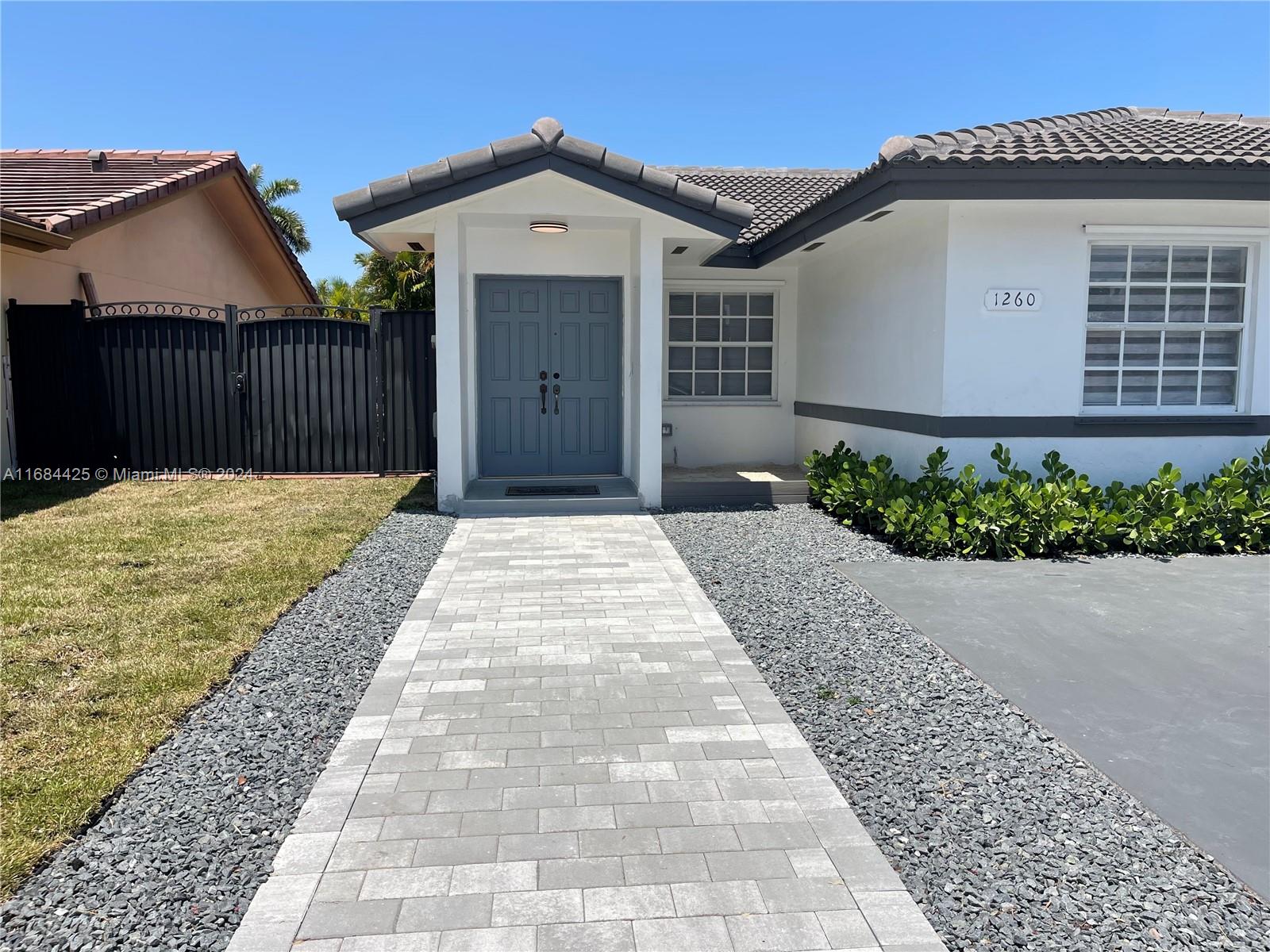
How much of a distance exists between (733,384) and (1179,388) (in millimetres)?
5521

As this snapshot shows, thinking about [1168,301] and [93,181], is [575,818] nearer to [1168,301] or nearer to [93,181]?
[1168,301]

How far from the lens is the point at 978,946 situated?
248 cm

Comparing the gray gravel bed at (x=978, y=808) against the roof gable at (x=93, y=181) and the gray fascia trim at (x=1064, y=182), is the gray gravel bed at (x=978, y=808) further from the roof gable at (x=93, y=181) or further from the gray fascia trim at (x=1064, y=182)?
the roof gable at (x=93, y=181)

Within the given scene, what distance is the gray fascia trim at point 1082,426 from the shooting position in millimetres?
8047

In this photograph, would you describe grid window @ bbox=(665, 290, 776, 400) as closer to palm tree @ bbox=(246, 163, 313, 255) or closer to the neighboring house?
the neighboring house

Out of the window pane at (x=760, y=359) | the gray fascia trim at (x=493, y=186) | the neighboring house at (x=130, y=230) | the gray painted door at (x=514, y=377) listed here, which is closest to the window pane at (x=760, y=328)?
the window pane at (x=760, y=359)

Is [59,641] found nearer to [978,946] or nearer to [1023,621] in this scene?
[978,946]

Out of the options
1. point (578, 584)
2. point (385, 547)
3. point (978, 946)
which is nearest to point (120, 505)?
point (385, 547)

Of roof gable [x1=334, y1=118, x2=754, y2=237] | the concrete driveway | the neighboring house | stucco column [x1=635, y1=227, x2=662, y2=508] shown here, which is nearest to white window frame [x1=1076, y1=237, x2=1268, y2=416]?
the concrete driveway

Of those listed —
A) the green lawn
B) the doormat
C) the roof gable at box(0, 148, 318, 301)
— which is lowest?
the green lawn

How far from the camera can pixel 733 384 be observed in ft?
40.5

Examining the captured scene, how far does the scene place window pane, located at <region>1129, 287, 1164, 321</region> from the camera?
27.3 ft

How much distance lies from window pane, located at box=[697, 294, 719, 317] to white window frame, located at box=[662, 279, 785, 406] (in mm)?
76

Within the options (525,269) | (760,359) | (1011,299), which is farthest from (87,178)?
(1011,299)
